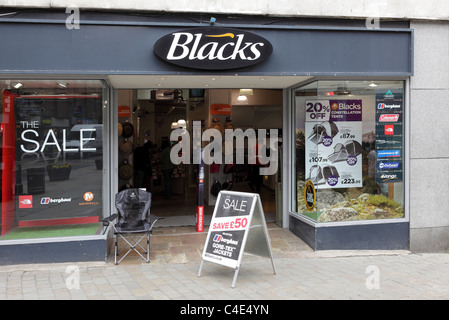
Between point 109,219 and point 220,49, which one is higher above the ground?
point 220,49

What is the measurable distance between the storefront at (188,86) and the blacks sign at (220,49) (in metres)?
0.02

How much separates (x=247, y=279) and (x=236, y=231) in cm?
69

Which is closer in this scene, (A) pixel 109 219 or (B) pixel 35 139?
(A) pixel 109 219

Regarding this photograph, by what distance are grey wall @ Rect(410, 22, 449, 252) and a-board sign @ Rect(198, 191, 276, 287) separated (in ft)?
10.4

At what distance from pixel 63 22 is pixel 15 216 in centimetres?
306

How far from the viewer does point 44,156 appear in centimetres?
641

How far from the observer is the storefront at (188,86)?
242 inches

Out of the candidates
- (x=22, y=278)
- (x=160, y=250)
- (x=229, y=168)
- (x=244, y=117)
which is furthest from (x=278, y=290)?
(x=244, y=117)
